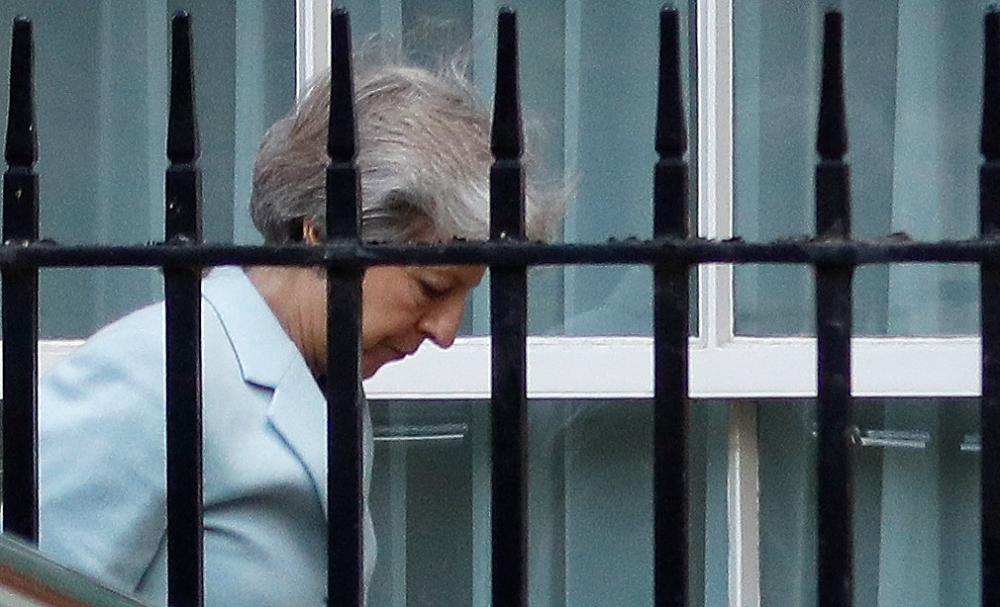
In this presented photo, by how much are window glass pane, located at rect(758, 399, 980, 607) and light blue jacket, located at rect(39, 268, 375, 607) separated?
5.53ft

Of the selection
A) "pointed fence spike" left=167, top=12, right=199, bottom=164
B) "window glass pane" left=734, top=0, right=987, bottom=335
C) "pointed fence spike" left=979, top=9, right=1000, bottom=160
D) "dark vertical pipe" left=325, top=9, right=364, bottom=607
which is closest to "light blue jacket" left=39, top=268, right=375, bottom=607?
"dark vertical pipe" left=325, top=9, right=364, bottom=607

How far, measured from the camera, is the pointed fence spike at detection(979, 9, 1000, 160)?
178 cm

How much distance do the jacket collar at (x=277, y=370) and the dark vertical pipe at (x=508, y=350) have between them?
15.2 inches

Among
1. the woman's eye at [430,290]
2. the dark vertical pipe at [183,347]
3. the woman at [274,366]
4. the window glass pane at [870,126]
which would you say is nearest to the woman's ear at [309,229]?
the woman at [274,366]

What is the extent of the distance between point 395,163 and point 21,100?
1.91ft

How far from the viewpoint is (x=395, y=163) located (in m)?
2.29

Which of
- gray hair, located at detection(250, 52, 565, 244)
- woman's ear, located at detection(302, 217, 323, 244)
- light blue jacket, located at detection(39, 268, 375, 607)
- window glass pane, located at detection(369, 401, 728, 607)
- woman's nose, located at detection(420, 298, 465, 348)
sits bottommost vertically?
window glass pane, located at detection(369, 401, 728, 607)

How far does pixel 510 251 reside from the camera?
5.91ft

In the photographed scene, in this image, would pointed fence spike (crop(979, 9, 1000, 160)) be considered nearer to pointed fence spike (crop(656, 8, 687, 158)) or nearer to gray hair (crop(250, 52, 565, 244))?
pointed fence spike (crop(656, 8, 687, 158))

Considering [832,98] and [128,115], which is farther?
[128,115]

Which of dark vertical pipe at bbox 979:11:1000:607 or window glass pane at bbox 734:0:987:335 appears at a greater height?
window glass pane at bbox 734:0:987:335

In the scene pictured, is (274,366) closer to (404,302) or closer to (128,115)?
(404,302)

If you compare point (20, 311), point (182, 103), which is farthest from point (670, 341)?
point (20, 311)

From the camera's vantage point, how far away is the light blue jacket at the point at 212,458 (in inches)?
80.7
